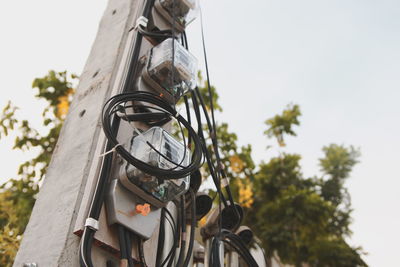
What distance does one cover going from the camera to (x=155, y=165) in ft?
3.53

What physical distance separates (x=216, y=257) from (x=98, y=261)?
52 centimetres

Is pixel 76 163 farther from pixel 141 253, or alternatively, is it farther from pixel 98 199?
pixel 141 253

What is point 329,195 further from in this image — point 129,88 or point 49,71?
point 129,88

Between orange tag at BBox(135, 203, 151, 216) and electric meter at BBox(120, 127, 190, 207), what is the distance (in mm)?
29

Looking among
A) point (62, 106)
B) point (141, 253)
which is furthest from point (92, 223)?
point (62, 106)

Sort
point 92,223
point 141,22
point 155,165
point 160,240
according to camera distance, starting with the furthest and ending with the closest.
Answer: point 141,22
point 160,240
point 155,165
point 92,223

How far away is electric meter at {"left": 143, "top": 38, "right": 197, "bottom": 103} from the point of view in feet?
4.49

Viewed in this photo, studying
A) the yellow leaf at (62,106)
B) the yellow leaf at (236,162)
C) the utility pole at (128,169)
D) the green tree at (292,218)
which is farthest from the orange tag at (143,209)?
the green tree at (292,218)

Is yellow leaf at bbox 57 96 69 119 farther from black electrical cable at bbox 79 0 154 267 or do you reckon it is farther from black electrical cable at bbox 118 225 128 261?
black electrical cable at bbox 118 225 128 261

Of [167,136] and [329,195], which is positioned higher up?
[329,195]

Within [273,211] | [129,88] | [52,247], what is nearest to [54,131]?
[129,88]

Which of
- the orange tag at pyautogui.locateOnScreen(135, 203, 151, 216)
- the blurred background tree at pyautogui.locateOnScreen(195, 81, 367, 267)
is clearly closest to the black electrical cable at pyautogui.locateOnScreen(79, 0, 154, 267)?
the orange tag at pyautogui.locateOnScreen(135, 203, 151, 216)

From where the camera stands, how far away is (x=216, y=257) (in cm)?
138

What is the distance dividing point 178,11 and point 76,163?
0.88 metres
